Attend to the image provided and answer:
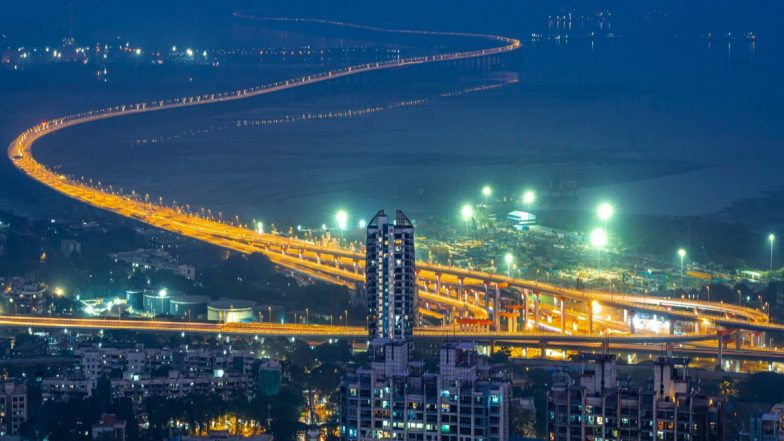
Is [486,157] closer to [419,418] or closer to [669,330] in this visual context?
[669,330]

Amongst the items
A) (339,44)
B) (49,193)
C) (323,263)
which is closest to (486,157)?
(49,193)

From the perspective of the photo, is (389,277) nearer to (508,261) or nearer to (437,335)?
(437,335)

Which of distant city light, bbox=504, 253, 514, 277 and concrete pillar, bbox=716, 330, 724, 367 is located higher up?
distant city light, bbox=504, 253, 514, 277

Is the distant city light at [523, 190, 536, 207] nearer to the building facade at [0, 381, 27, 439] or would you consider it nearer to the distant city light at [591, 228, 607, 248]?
the distant city light at [591, 228, 607, 248]

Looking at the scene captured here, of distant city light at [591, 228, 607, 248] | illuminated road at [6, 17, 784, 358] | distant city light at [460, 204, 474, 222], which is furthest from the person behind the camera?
distant city light at [460, 204, 474, 222]

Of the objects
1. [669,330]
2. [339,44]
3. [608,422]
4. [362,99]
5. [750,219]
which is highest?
[339,44]

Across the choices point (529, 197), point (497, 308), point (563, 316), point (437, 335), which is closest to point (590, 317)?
point (563, 316)

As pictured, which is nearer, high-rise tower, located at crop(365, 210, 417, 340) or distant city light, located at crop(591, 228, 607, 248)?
high-rise tower, located at crop(365, 210, 417, 340)

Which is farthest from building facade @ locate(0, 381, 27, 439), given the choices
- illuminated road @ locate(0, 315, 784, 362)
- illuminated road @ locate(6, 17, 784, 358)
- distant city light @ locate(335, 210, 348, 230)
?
distant city light @ locate(335, 210, 348, 230)
